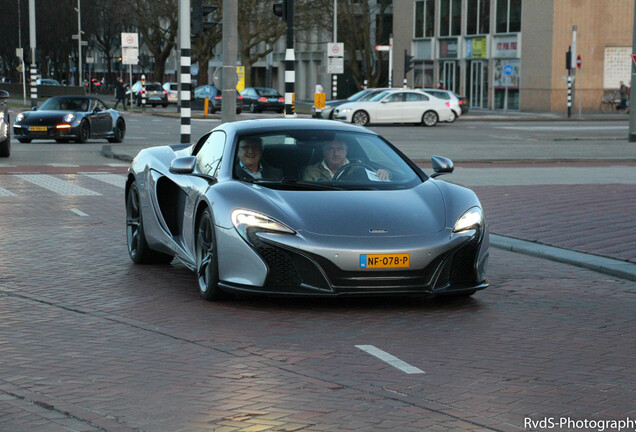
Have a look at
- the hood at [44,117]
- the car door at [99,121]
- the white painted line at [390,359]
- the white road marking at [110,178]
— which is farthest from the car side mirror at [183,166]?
the car door at [99,121]

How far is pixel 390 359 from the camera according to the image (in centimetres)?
645

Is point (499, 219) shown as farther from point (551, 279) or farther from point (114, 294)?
point (114, 294)

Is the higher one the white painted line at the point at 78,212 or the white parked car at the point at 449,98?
the white parked car at the point at 449,98

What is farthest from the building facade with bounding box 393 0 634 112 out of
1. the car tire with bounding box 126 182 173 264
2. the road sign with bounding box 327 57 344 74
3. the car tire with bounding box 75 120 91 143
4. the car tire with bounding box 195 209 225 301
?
the car tire with bounding box 195 209 225 301

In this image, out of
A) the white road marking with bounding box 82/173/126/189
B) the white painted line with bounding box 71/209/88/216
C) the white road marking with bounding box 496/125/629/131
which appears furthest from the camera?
the white road marking with bounding box 496/125/629/131

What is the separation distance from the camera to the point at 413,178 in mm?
8828

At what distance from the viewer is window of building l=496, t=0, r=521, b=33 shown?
2425 inches

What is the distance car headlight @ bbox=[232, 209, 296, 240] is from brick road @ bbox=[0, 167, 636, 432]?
56 cm

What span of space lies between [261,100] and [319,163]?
166 feet

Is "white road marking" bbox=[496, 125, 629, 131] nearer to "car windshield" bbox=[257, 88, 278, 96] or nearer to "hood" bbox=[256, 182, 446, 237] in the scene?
"car windshield" bbox=[257, 88, 278, 96]

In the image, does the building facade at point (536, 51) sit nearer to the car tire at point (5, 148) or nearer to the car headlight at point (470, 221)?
the car tire at point (5, 148)

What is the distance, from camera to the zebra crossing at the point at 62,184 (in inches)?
660

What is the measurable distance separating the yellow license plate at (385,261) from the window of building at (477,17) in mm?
58469

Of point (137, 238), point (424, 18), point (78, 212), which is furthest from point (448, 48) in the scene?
point (137, 238)
